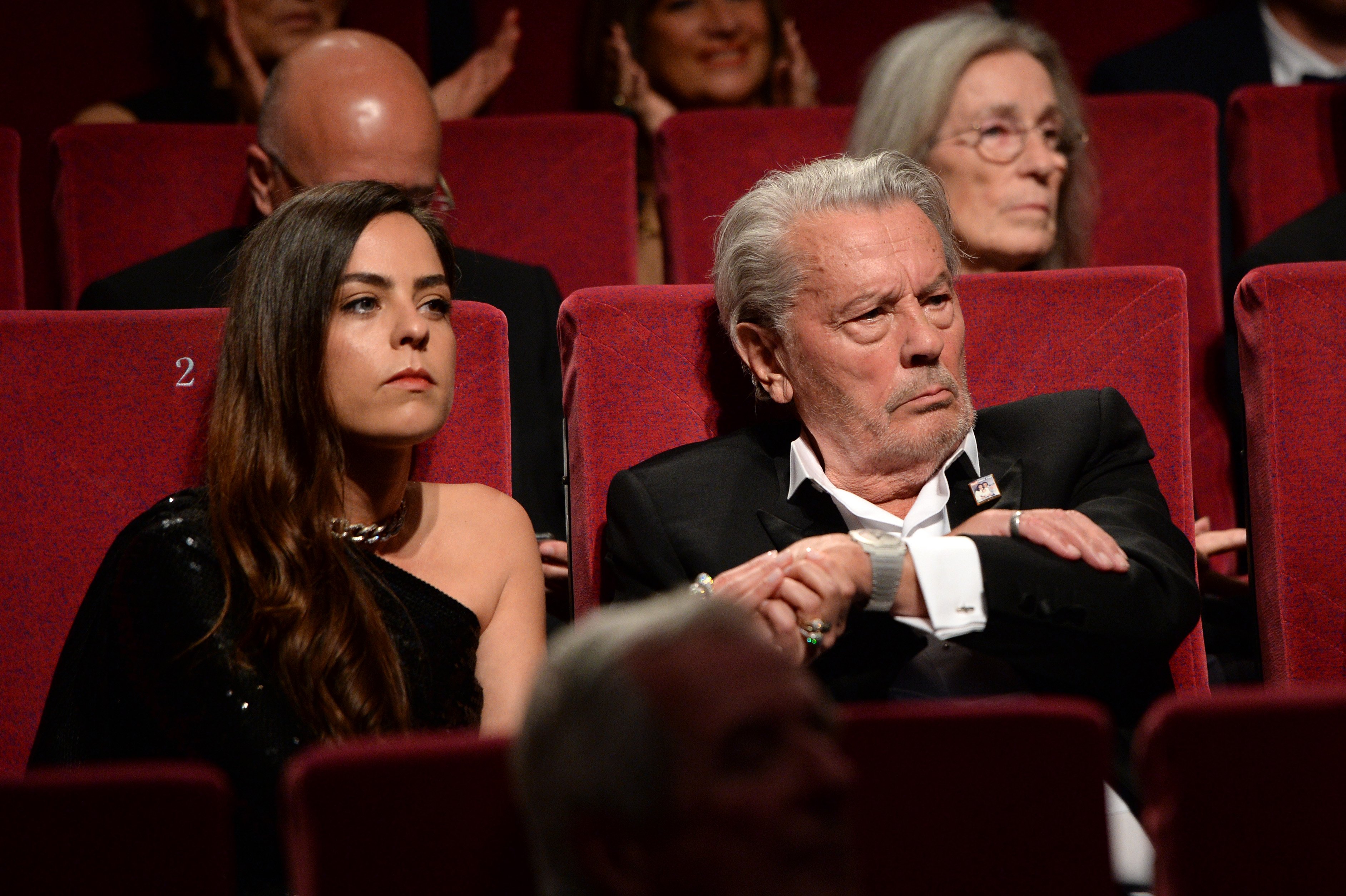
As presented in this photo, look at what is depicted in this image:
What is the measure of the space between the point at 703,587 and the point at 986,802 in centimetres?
39

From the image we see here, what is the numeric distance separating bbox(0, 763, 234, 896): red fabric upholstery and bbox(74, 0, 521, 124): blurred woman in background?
131 centimetres

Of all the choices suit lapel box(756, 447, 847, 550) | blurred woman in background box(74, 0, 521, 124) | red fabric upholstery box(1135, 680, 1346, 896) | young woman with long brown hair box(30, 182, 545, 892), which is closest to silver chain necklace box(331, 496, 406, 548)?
young woman with long brown hair box(30, 182, 545, 892)

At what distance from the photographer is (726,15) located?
1.87 meters

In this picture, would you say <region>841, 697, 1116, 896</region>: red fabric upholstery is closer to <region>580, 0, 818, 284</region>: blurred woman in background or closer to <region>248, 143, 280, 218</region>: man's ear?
<region>248, 143, 280, 218</region>: man's ear

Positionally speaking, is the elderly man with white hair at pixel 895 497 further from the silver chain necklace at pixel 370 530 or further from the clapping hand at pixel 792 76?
the clapping hand at pixel 792 76

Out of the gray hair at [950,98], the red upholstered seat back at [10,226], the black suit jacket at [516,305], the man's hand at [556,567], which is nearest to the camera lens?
the man's hand at [556,567]

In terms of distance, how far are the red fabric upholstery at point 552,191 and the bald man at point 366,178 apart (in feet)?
0.55

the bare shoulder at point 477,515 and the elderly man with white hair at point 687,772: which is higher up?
the bare shoulder at point 477,515

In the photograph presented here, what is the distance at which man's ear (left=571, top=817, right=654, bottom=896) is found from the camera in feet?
1.60

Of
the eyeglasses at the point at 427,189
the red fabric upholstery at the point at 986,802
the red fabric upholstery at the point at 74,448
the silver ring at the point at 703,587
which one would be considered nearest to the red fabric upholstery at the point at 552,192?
the eyeglasses at the point at 427,189

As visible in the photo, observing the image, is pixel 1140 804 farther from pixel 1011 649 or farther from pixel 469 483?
pixel 469 483

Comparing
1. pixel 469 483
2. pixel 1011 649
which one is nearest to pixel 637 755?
pixel 1011 649

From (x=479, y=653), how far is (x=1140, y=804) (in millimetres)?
488

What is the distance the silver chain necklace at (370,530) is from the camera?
3.28 ft
